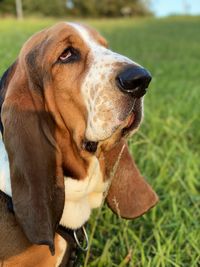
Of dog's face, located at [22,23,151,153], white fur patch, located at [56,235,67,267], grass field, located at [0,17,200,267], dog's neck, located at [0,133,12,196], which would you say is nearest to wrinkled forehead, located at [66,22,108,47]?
dog's face, located at [22,23,151,153]

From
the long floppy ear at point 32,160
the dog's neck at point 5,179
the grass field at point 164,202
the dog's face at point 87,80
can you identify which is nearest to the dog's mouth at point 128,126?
the dog's face at point 87,80

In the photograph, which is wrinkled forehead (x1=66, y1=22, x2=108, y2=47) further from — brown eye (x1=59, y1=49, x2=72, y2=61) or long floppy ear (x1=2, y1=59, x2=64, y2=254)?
long floppy ear (x1=2, y1=59, x2=64, y2=254)

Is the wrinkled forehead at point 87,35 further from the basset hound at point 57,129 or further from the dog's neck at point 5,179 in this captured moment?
the dog's neck at point 5,179

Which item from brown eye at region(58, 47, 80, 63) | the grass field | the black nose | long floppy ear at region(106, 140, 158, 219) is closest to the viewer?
the black nose

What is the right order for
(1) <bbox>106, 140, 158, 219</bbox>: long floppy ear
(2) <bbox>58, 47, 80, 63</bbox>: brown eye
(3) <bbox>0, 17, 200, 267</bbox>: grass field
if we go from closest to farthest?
(2) <bbox>58, 47, 80, 63</bbox>: brown eye, (1) <bbox>106, 140, 158, 219</bbox>: long floppy ear, (3) <bbox>0, 17, 200, 267</bbox>: grass field

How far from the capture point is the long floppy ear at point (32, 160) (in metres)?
2.53

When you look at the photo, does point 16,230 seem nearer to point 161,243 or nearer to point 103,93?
point 103,93

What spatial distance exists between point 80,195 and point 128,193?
0.50 m

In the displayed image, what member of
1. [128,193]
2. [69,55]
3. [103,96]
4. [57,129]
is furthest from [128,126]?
[128,193]

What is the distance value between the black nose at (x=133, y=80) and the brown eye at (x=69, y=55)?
1.12 ft

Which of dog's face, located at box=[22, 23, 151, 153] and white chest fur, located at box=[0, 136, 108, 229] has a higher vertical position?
dog's face, located at box=[22, 23, 151, 153]

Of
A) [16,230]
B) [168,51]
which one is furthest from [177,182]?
[168,51]

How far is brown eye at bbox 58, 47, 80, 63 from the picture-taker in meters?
2.79

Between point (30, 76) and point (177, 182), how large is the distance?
1981 millimetres
